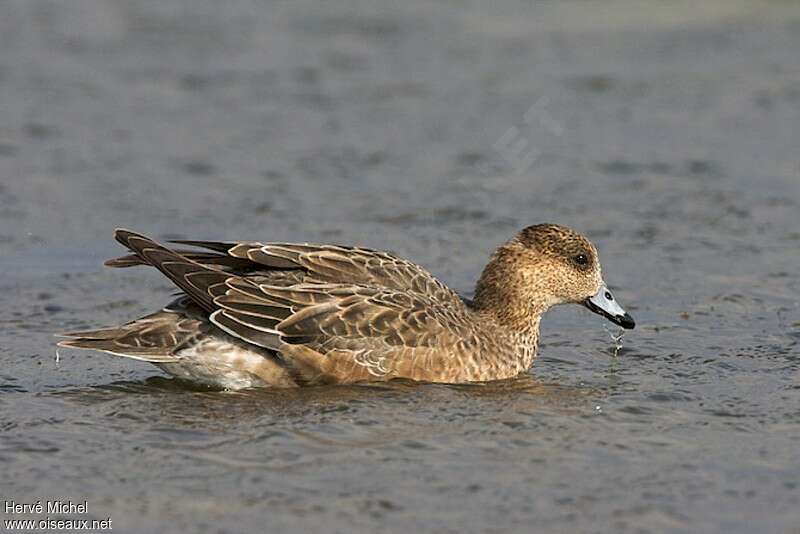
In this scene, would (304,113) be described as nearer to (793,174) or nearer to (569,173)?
(569,173)

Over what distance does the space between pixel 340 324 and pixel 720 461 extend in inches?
86.9

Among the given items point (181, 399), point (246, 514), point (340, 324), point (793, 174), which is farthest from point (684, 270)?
point (246, 514)

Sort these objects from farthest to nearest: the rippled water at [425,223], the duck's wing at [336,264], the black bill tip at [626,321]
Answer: the black bill tip at [626,321]
the duck's wing at [336,264]
the rippled water at [425,223]

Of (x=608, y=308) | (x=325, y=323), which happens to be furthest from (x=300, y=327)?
(x=608, y=308)

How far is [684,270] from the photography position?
10.4m

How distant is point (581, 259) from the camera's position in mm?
8688

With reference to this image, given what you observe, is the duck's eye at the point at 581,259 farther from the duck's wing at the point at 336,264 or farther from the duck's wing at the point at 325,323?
the duck's wing at the point at 325,323

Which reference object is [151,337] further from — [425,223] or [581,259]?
[425,223]

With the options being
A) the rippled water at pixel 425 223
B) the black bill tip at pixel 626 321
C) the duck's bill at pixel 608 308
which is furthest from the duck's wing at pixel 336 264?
the black bill tip at pixel 626 321

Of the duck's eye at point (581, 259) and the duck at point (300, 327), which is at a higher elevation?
the duck's eye at point (581, 259)

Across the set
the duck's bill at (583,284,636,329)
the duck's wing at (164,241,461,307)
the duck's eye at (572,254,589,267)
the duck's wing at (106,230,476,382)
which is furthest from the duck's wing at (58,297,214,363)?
the duck's bill at (583,284,636,329)

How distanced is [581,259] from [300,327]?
1.74m

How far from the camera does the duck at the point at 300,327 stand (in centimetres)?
798

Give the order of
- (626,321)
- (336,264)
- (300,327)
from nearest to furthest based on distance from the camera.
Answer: (300,327) < (336,264) < (626,321)
